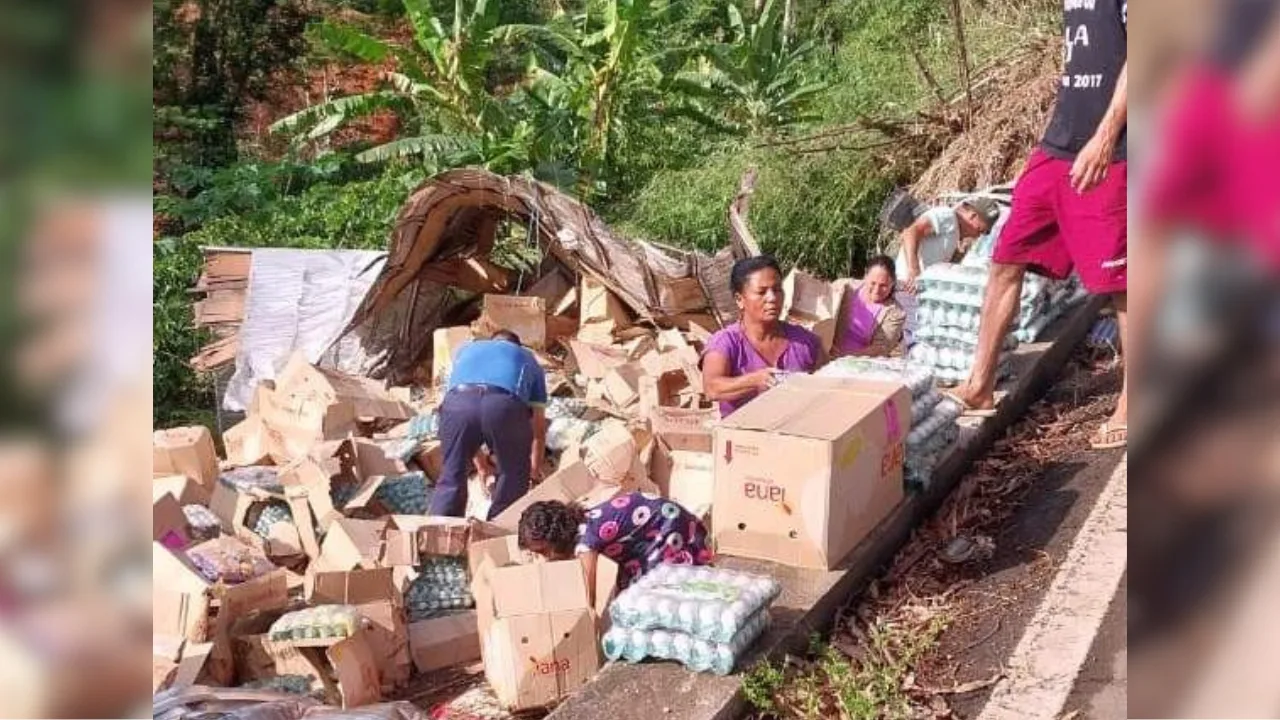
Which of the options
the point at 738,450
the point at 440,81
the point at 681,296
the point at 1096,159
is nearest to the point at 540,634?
the point at 738,450

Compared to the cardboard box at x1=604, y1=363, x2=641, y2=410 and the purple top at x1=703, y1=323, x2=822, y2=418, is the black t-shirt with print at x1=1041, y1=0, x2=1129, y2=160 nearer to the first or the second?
the purple top at x1=703, y1=323, x2=822, y2=418

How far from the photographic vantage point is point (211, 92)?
18.9 meters

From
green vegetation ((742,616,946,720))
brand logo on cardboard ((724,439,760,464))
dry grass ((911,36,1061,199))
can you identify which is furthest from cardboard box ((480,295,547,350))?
green vegetation ((742,616,946,720))

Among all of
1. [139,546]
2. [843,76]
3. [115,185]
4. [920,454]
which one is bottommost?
[920,454]

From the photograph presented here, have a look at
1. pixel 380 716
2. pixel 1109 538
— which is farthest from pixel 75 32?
pixel 1109 538

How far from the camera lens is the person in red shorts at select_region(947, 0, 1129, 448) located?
183 inches

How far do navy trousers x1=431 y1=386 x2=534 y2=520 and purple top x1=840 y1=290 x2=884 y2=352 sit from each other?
2211 mm

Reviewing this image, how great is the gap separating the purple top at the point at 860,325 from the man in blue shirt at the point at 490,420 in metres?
2.16

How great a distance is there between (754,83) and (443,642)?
35.3ft

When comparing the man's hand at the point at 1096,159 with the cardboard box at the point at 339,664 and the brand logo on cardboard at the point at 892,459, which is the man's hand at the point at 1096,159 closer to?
the brand logo on cardboard at the point at 892,459

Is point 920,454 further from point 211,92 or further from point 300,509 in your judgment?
point 211,92

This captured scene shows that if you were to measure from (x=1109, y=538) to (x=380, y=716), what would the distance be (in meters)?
2.53

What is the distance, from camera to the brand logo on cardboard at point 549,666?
3.99 metres

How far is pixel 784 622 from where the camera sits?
381cm
